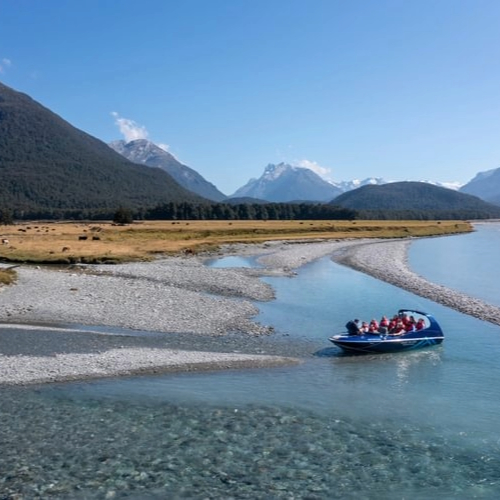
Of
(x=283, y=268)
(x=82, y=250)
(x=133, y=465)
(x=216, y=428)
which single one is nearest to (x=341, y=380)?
(x=216, y=428)

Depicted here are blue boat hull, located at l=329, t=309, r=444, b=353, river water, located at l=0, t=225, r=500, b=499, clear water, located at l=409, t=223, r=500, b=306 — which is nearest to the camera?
river water, located at l=0, t=225, r=500, b=499

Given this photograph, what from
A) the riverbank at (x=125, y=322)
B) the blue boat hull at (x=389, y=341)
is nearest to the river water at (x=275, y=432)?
the blue boat hull at (x=389, y=341)

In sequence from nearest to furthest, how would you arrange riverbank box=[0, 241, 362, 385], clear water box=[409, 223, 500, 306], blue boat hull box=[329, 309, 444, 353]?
riverbank box=[0, 241, 362, 385] → blue boat hull box=[329, 309, 444, 353] → clear water box=[409, 223, 500, 306]

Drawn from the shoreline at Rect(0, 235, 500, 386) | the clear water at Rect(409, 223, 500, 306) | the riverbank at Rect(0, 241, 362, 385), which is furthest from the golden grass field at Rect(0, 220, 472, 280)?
the clear water at Rect(409, 223, 500, 306)

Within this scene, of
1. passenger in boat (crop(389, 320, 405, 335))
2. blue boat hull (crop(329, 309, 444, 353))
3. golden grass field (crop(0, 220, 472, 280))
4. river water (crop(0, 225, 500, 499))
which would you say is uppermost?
golden grass field (crop(0, 220, 472, 280))

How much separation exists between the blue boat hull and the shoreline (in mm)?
2868

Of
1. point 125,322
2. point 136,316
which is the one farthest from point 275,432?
point 136,316

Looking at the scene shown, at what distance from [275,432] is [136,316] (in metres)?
19.6

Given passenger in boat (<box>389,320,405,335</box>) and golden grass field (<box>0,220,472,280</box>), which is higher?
golden grass field (<box>0,220,472,280</box>)

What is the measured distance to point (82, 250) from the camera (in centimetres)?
7650

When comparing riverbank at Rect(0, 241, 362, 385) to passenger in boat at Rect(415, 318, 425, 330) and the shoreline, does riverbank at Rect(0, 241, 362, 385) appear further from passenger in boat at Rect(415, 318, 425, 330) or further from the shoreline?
passenger in boat at Rect(415, 318, 425, 330)

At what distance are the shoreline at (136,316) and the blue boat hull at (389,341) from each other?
287 centimetres

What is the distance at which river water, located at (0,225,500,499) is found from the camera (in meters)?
15.8

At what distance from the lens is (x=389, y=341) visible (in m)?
29.7
